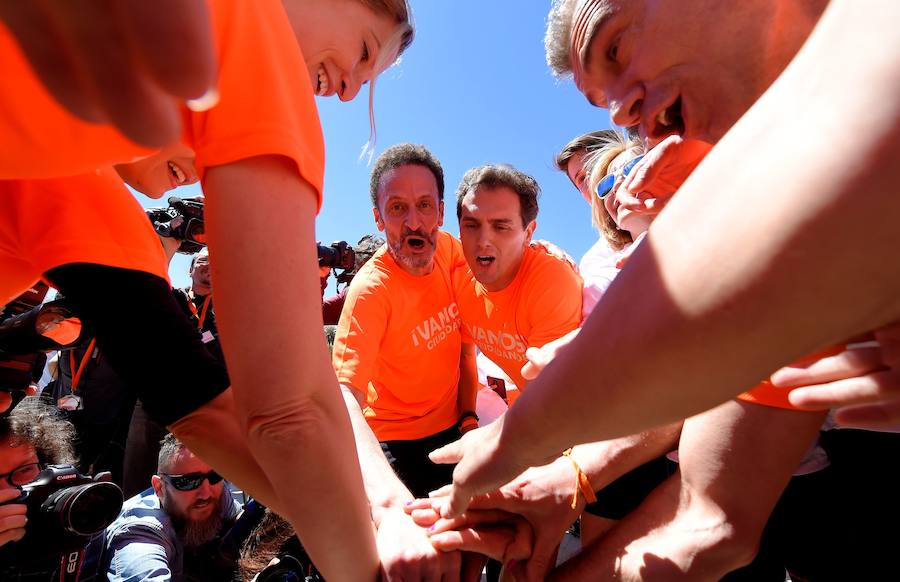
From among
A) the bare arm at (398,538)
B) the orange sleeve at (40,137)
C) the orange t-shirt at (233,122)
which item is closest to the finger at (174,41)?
the orange sleeve at (40,137)

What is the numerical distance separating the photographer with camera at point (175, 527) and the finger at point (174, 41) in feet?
8.47

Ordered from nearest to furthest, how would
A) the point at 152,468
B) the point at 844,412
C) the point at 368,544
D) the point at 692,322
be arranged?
the point at 692,322, the point at 844,412, the point at 368,544, the point at 152,468

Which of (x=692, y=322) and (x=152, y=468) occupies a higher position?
(x=692, y=322)

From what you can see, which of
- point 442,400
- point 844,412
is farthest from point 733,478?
point 442,400

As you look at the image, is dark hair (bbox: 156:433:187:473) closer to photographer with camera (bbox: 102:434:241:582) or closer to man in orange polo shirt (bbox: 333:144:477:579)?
photographer with camera (bbox: 102:434:241:582)

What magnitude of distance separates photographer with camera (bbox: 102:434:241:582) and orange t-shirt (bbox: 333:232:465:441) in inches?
42.5

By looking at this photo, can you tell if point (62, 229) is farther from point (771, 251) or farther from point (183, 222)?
point (183, 222)

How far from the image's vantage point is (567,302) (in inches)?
111

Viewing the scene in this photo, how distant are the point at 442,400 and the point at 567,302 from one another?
3.51 ft

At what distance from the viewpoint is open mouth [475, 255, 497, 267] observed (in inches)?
121

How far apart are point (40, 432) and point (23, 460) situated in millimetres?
273

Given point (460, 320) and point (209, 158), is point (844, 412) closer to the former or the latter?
point (209, 158)

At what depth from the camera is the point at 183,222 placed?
10.7ft

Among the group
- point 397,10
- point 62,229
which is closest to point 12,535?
point 62,229
